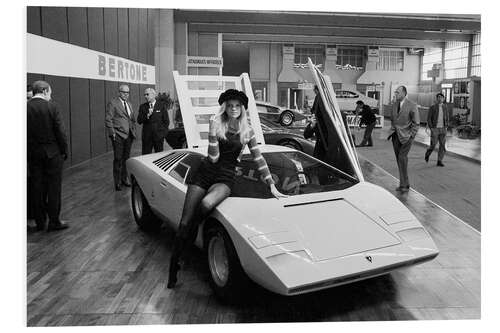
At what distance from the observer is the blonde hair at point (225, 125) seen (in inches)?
127

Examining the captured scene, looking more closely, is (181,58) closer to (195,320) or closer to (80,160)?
(80,160)

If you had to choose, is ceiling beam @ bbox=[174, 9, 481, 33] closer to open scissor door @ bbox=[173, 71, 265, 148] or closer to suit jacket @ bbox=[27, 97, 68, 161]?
open scissor door @ bbox=[173, 71, 265, 148]

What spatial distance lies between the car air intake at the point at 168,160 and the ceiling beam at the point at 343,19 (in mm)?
1429

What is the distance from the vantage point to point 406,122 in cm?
653

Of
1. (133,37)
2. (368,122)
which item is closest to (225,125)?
(133,37)

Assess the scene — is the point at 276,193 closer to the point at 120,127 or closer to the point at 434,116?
the point at 120,127

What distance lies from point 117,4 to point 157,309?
2300mm

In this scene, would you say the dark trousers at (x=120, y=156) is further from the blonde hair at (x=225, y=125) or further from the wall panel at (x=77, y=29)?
the blonde hair at (x=225, y=125)

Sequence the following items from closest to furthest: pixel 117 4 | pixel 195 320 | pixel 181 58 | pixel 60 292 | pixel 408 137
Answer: pixel 195 320 < pixel 60 292 < pixel 117 4 < pixel 408 137 < pixel 181 58

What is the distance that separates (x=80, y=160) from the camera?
7551 millimetres

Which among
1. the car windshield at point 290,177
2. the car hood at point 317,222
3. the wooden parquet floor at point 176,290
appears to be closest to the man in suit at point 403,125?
the wooden parquet floor at point 176,290

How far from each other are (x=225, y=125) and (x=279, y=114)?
38.0ft

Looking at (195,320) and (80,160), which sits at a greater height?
(80,160)

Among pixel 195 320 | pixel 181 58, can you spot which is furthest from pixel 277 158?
pixel 181 58
